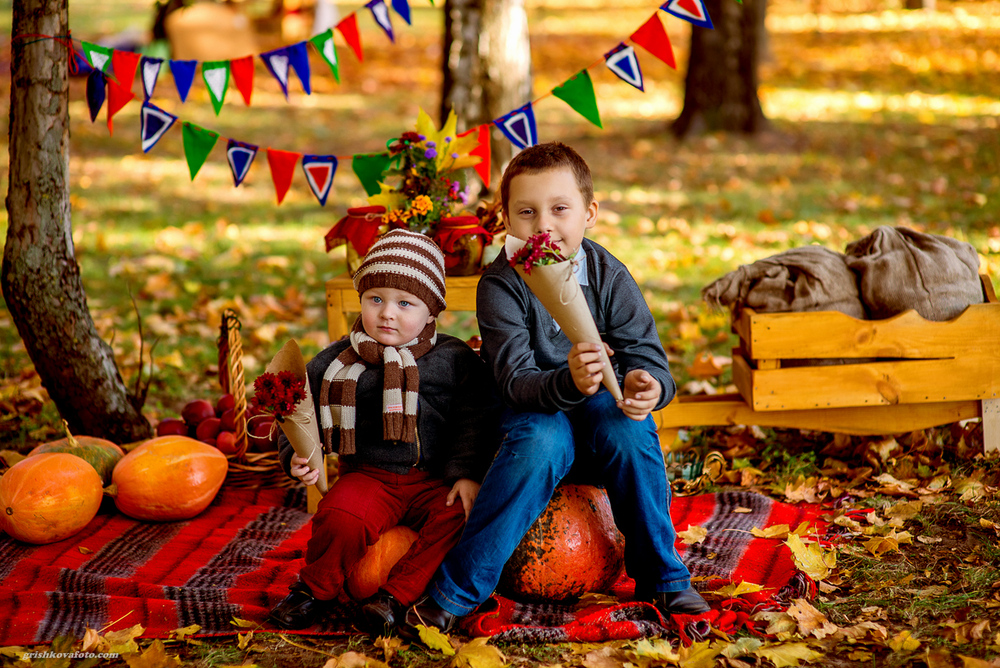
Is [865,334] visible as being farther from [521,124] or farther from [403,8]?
[403,8]

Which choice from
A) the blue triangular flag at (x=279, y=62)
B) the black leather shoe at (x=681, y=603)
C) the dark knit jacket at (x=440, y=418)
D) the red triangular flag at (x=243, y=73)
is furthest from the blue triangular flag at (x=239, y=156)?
the black leather shoe at (x=681, y=603)

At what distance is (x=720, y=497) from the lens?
11.8 ft

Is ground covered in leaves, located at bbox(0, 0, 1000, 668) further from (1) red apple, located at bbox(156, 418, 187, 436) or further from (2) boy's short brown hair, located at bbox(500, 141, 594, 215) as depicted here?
(2) boy's short brown hair, located at bbox(500, 141, 594, 215)

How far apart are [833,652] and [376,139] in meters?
9.23

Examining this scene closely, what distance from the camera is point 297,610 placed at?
8.78ft

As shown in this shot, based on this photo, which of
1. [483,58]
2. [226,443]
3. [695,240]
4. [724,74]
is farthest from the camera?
[724,74]

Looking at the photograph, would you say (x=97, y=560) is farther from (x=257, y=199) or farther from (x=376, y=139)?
(x=376, y=139)

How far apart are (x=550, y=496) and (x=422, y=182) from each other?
1.37m

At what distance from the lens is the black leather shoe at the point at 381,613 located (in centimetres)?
259

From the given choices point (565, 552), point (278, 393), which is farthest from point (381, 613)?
point (278, 393)

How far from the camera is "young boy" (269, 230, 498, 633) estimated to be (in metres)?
2.68

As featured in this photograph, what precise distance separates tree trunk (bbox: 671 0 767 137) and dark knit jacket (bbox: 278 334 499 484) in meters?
7.75

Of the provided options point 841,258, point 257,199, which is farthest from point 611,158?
point 841,258

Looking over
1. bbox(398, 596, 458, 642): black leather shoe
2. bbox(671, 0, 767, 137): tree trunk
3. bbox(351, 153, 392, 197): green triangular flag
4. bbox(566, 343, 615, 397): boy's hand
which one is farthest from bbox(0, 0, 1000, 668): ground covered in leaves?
bbox(351, 153, 392, 197): green triangular flag
